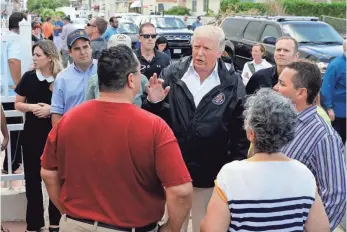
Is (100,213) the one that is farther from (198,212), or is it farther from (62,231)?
(198,212)

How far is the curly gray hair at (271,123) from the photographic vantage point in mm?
2318

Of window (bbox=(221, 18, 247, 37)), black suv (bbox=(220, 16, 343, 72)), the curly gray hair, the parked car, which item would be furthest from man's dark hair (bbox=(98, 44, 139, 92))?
the parked car

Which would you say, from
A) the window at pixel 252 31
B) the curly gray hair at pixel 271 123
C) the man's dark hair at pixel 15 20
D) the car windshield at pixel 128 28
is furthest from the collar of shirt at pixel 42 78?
the car windshield at pixel 128 28

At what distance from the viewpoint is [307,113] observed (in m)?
2.83

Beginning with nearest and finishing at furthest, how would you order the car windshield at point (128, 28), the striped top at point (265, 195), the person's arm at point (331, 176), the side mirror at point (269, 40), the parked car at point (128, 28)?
1. the striped top at point (265, 195)
2. the person's arm at point (331, 176)
3. the side mirror at point (269, 40)
4. the parked car at point (128, 28)
5. the car windshield at point (128, 28)

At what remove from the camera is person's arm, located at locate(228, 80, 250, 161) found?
11.8 feet

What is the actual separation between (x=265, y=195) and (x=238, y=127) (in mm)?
1381

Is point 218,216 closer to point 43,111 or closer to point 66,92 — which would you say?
point 66,92

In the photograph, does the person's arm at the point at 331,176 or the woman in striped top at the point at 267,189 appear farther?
the person's arm at the point at 331,176

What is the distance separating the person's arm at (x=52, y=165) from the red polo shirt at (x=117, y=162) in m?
0.04

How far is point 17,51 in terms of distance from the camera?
5.39 metres

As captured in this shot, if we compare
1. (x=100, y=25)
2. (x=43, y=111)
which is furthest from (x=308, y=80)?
(x=100, y=25)

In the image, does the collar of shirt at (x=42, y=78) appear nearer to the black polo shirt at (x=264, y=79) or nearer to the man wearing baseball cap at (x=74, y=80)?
the man wearing baseball cap at (x=74, y=80)

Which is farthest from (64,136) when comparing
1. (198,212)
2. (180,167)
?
(198,212)
